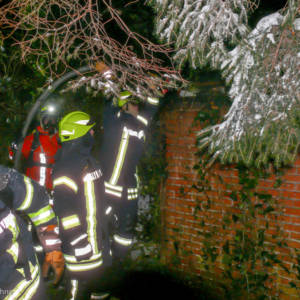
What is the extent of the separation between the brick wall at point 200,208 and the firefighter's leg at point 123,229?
0.46 meters

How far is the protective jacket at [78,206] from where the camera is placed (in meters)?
3.14

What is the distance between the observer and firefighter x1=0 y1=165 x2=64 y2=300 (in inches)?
89.9

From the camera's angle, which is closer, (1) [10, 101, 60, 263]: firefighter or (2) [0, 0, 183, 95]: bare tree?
(2) [0, 0, 183, 95]: bare tree

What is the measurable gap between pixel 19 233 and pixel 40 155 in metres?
2.31

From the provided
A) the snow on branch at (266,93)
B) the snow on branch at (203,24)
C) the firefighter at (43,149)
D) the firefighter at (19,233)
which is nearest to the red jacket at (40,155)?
the firefighter at (43,149)

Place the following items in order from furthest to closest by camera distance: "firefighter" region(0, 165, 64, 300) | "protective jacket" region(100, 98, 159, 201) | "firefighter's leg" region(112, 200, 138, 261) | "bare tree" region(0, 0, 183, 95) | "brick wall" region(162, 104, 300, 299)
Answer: "firefighter's leg" region(112, 200, 138, 261) → "protective jacket" region(100, 98, 159, 201) → "brick wall" region(162, 104, 300, 299) → "bare tree" region(0, 0, 183, 95) → "firefighter" region(0, 165, 64, 300)

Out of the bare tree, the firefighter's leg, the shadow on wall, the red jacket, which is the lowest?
the shadow on wall

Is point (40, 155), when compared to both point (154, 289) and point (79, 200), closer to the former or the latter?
point (79, 200)

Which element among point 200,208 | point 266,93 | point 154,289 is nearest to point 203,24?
point 266,93

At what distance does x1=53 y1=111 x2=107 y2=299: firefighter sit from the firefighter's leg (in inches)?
45.5

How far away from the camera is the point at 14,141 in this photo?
5207 millimetres

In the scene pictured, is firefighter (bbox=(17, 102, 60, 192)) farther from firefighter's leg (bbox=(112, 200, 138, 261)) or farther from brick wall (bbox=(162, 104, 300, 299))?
brick wall (bbox=(162, 104, 300, 299))

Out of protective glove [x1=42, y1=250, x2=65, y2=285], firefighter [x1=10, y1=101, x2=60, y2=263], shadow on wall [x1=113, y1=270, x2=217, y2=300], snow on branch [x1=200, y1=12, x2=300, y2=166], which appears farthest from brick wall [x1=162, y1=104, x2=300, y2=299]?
protective glove [x1=42, y1=250, x2=65, y2=285]

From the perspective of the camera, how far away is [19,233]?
96.3 inches
